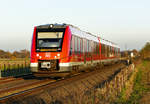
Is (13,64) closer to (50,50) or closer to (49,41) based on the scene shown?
(49,41)

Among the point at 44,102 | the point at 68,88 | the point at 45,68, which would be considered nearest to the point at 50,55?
the point at 45,68

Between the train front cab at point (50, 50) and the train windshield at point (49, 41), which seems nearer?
the train front cab at point (50, 50)

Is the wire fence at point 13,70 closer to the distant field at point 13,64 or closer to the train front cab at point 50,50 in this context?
the distant field at point 13,64

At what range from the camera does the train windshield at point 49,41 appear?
1471cm

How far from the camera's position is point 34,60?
1477cm

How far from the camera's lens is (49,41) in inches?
588

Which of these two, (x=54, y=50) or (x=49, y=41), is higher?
(x=49, y=41)

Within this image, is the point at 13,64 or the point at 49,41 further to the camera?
the point at 13,64

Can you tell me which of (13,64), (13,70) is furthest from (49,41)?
(13,64)

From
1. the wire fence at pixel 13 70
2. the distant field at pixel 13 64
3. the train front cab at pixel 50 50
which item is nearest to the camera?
the train front cab at pixel 50 50

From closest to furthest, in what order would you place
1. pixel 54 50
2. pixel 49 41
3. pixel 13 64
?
pixel 54 50, pixel 49 41, pixel 13 64

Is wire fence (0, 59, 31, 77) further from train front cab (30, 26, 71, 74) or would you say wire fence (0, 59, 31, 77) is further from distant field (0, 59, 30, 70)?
train front cab (30, 26, 71, 74)

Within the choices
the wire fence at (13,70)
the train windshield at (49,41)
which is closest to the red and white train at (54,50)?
the train windshield at (49,41)

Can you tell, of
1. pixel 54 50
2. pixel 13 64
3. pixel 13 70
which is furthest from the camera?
pixel 13 64
